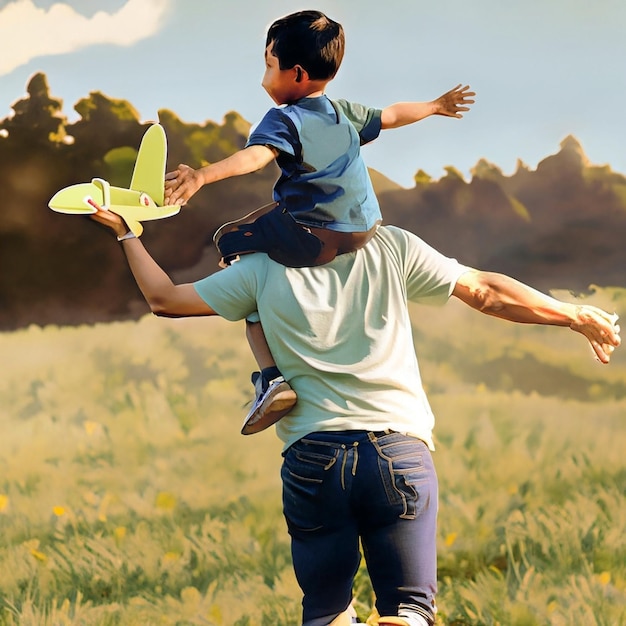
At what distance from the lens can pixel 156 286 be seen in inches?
84.7

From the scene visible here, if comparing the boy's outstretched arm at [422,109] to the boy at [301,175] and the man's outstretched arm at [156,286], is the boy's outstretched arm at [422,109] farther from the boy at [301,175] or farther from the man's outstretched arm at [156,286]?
the man's outstretched arm at [156,286]

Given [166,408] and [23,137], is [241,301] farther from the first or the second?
[23,137]

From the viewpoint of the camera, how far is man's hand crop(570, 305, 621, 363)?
222cm

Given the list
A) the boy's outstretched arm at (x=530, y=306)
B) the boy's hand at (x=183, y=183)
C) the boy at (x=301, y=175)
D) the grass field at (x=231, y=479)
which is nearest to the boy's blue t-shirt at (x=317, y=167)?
the boy at (x=301, y=175)

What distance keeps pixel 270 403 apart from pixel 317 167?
0.54m

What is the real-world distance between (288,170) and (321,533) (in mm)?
809

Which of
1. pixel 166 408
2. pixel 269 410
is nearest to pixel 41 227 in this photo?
pixel 166 408

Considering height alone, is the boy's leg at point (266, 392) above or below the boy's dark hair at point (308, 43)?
below

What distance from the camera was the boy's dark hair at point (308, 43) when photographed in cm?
219

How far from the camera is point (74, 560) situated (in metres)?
3.21

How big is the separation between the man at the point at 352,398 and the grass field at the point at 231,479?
98 centimetres

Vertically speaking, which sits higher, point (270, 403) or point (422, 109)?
point (422, 109)

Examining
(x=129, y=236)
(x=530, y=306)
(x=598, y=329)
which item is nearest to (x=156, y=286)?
(x=129, y=236)

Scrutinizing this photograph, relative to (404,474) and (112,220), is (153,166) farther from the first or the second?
(404,474)
